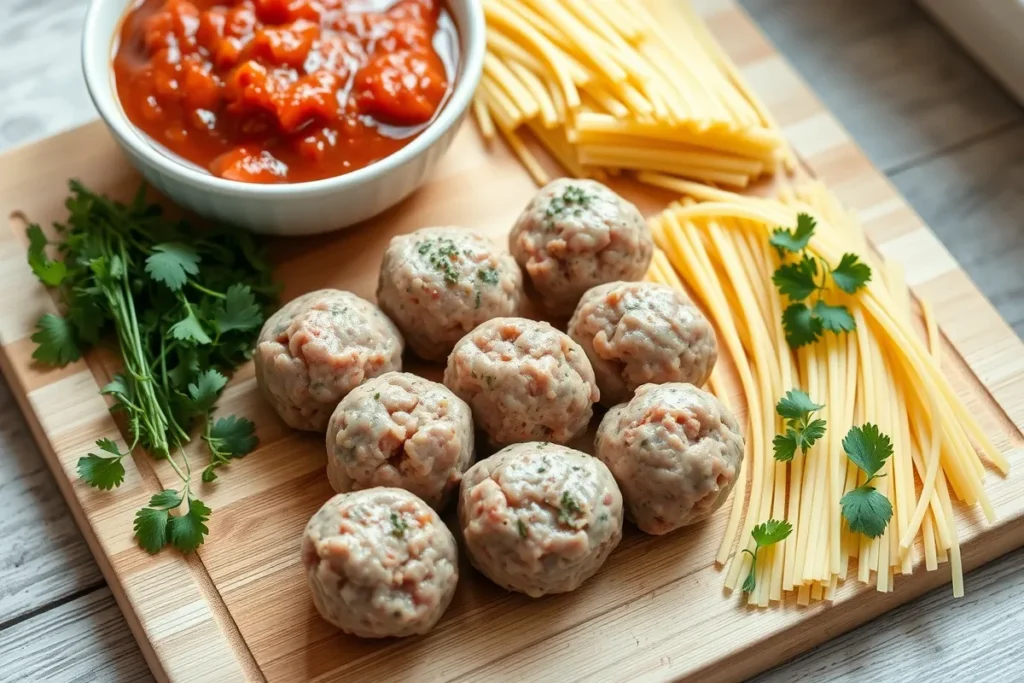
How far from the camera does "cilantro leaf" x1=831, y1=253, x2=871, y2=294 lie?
3740mm

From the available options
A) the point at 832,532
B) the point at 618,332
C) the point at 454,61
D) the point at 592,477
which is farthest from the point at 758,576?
the point at 454,61

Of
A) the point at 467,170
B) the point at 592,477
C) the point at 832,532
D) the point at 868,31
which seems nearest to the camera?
the point at 592,477

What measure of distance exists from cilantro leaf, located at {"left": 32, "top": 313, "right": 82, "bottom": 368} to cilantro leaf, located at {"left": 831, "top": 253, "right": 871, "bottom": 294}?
2.54 meters

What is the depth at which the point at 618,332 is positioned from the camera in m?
3.47

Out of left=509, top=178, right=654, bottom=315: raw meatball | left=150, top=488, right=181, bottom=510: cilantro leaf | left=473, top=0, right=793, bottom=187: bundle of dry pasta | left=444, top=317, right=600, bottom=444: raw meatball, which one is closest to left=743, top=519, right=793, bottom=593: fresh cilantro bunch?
left=444, top=317, right=600, bottom=444: raw meatball

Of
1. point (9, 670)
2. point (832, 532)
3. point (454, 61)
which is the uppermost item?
point (454, 61)

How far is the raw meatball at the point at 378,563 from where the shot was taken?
298 centimetres

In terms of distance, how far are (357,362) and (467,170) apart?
3.72 feet

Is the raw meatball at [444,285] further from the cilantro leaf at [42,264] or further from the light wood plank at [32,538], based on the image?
the light wood plank at [32,538]

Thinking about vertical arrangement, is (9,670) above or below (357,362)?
below

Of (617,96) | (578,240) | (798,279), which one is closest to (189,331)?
(578,240)

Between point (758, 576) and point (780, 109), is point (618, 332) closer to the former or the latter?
point (758, 576)

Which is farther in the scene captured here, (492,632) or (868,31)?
(868,31)

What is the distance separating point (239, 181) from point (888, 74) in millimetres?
Result: 2945
